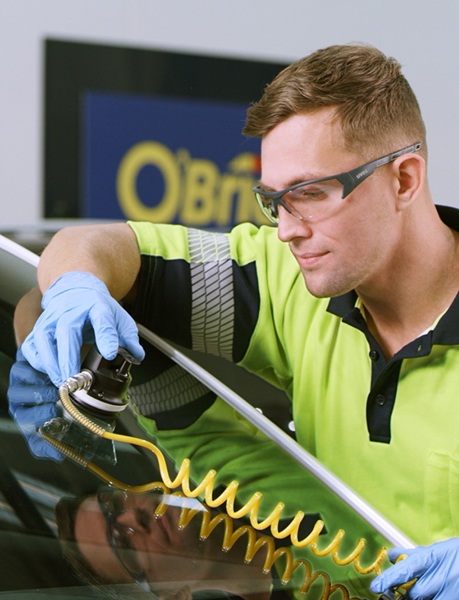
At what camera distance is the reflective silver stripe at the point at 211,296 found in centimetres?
147

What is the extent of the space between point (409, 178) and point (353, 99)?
205 mm

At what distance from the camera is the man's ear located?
129 cm

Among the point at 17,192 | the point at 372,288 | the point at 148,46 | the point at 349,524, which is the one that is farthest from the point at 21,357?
the point at 148,46

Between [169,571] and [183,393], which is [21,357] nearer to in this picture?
[183,393]

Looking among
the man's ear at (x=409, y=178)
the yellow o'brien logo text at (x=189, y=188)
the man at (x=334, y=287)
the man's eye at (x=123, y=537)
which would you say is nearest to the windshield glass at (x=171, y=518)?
the man's eye at (x=123, y=537)

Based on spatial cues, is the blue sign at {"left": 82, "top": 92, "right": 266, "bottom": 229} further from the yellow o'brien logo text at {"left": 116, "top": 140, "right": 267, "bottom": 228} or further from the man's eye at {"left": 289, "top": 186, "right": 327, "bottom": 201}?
the man's eye at {"left": 289, "top": 186, "right": 327, "bottom": 201}

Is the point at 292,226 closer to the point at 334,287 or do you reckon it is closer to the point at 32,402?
the point at 334,287

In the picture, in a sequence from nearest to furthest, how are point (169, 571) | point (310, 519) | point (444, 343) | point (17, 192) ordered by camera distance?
point (169, 571) → point (310, 519) → point (444, 343) → point (17, 192)

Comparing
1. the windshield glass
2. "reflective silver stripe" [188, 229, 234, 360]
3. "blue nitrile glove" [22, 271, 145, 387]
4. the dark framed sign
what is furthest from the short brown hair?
the dark framed sign

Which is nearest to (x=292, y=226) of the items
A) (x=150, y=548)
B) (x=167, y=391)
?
(x=167, y=391)

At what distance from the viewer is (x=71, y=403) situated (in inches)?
35.7

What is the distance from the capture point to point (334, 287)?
130 centimetres

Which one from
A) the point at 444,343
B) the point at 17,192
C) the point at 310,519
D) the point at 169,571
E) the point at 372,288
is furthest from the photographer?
the point at 17,192

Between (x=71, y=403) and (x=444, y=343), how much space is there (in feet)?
2.45
